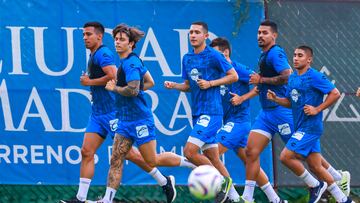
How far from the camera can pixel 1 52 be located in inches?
712

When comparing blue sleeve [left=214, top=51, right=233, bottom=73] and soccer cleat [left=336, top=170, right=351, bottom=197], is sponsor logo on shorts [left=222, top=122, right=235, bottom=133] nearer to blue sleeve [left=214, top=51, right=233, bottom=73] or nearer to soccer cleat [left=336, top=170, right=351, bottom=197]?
blue sleeve [left=214, top=51, right=233, bottom=73]

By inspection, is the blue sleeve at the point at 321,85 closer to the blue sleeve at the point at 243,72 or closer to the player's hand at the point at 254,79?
the player's hand at the point at 254,79

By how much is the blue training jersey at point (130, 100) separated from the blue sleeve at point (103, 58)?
24.2 inches

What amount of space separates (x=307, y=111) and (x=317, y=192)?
121cm

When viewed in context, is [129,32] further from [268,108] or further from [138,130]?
[268,108]

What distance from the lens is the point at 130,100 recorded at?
1584cm

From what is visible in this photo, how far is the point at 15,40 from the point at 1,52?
26 centimetres

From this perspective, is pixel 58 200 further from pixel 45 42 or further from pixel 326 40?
pixel 326 40

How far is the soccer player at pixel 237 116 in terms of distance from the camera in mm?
17172

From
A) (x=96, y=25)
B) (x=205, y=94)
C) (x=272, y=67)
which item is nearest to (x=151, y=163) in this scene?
(x=205, y=94)

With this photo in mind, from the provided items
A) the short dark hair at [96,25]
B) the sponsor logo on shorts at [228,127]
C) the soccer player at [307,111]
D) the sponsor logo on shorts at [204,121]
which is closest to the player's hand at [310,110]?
the soccer player at [307,111]

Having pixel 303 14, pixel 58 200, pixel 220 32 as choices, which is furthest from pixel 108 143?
pixel 303 14

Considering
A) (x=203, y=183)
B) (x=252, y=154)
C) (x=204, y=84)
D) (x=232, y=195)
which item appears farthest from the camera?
(x=252, y=154)

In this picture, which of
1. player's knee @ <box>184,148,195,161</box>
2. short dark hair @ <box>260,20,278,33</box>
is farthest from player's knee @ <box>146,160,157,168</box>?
short dark hair @ <box>260,20,278,33</box>
